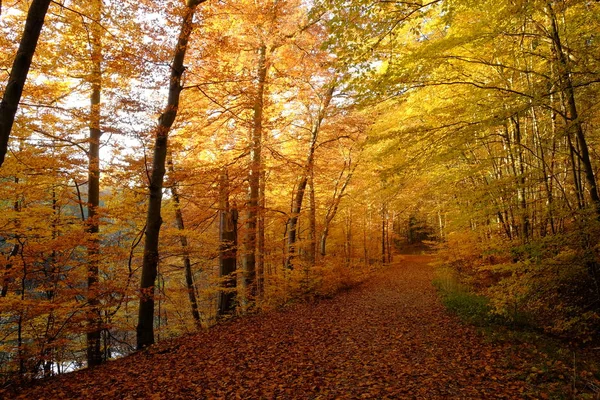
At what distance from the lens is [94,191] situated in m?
9.91

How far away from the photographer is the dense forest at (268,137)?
18.9 feet

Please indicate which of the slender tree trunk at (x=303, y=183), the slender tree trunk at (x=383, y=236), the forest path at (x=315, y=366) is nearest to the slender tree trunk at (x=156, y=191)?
the forest path at (x=315, y=366)

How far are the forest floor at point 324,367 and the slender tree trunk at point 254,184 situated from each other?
9.22 feet

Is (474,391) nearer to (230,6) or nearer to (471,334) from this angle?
(471,334)

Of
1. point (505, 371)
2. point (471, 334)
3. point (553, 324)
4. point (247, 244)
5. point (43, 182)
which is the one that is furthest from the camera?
point (247, 244)

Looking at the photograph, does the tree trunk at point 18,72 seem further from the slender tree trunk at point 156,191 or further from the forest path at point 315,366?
the forest path at point 315,366

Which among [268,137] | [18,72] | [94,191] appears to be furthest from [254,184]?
[18,72]

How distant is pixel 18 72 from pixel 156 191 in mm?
3768

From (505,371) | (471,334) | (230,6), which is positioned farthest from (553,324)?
(230,6)

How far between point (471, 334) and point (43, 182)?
36.2ft

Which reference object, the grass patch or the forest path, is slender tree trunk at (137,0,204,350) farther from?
the grass patch

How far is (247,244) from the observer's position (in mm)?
11586

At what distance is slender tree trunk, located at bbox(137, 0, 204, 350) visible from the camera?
761 cm

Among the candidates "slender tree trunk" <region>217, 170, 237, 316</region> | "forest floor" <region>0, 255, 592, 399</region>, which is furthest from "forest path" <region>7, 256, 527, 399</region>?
"slender tree trunk" <region>217, 170, 237, 316</region>
